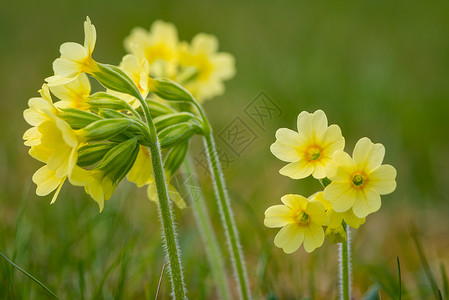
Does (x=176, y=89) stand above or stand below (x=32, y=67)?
below

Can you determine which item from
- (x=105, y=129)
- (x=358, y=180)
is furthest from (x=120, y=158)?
(x=358, y=180)

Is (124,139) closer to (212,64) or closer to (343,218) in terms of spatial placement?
(343,218)

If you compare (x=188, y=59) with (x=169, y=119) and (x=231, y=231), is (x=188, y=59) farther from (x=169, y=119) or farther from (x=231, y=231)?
(x=231, y=231)

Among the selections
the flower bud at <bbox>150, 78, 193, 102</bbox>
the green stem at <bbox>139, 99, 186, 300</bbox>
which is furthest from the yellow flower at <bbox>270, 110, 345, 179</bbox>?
the flower bud at <bbox>150, 78, 193, 102</bbox>

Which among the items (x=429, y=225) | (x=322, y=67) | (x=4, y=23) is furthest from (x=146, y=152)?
(x=4, y=23)

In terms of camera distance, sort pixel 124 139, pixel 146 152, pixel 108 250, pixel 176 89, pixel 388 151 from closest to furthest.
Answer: pixel 124 139, pixel 146 152, pixel 176 89, pixel 108 250, pixel 388 151

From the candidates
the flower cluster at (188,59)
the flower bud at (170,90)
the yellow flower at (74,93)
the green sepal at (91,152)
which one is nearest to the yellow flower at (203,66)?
the flower cluster at (188,59)

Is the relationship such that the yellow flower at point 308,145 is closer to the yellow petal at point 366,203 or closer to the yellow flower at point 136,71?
the yellow petal at point 366,203
